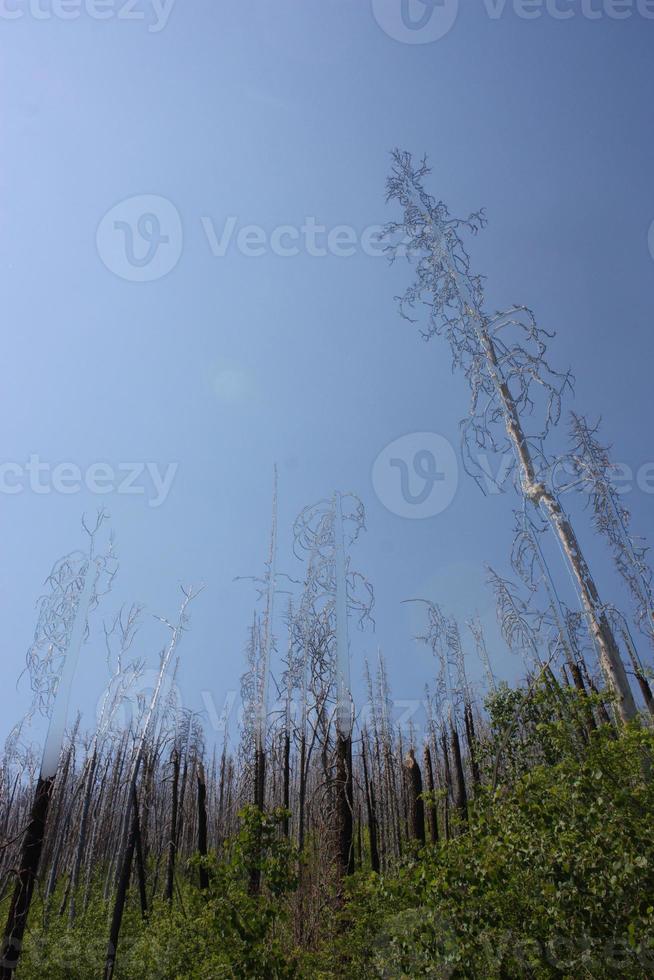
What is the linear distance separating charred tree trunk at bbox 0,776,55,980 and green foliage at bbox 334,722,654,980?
6063 mm

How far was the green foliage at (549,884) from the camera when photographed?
392 cm

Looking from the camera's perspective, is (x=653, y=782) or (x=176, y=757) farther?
(x=176, y=757)

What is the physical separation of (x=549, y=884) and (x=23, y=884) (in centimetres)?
778

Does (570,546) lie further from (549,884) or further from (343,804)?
(343,804)

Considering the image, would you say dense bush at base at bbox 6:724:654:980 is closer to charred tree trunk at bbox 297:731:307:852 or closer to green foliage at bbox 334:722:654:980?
green foliage at bbox 334:722:654:980

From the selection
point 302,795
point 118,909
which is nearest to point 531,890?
point 118,909

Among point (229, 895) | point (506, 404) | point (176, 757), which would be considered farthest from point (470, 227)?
point (176, 757)

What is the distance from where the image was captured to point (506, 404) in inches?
309

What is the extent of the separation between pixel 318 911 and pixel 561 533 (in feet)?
21.3

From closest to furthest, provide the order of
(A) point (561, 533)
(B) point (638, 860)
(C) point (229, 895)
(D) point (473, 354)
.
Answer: (B) point (638, 860)
(C) point (229, 895)
(A) point (561, 533)
(D) point (473, 354)

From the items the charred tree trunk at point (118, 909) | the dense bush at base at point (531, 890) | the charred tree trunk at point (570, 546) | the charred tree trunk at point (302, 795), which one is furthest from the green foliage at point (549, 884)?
the charred tree trunk at point (118, 909)

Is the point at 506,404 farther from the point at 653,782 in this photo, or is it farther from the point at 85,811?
the point at 85,811

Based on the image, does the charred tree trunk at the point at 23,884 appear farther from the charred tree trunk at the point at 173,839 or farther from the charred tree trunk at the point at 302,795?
the charred tree trunk at the point at 173,839

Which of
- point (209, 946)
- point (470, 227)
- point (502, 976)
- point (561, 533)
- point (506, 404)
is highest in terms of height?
point (470, 227)
